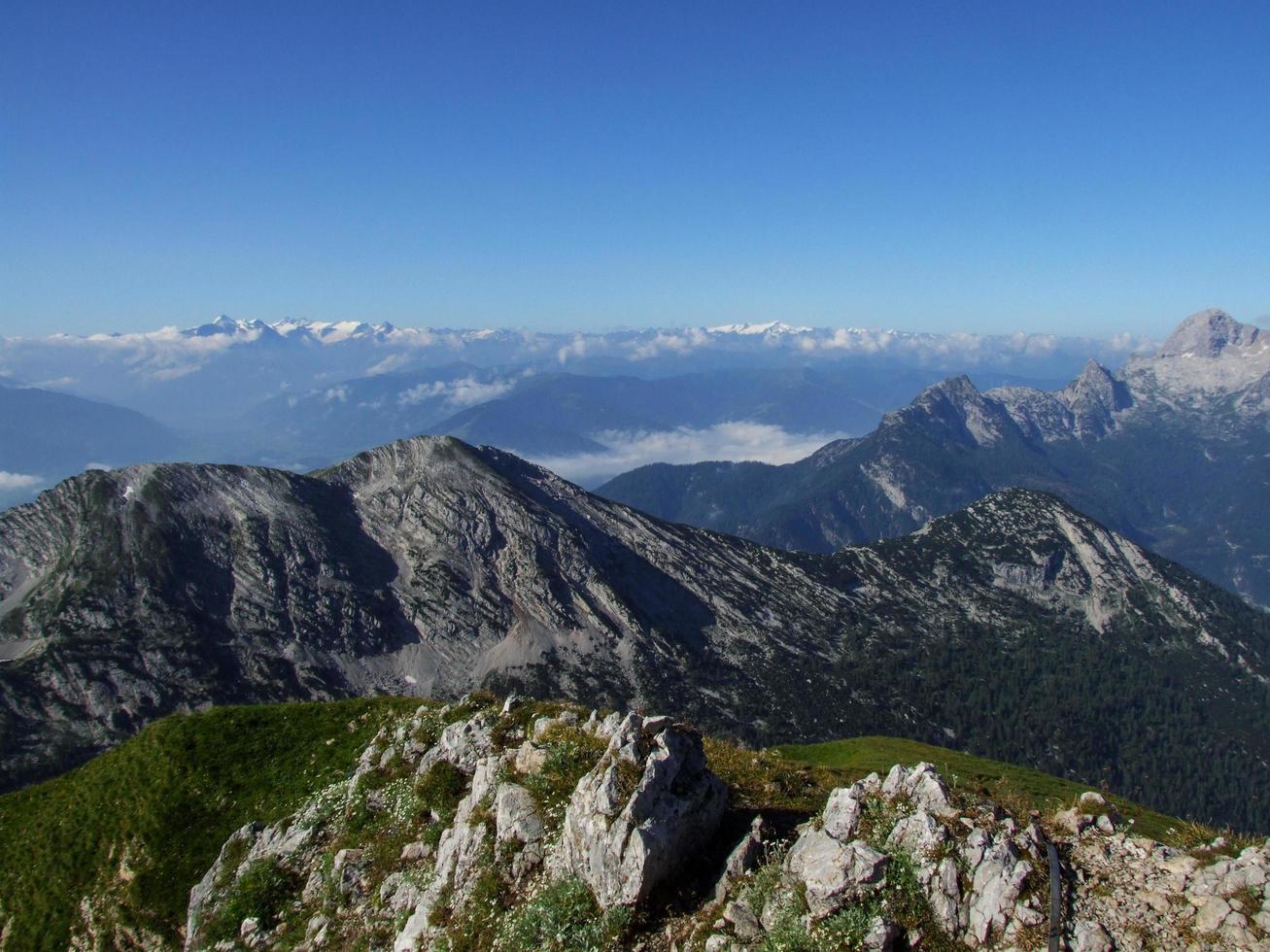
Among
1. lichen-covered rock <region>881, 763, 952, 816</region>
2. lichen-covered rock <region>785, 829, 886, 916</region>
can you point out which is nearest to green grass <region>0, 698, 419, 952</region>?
lichen-covered rock <region>785, 829, 886, 916</region>

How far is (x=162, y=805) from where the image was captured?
37.2 meters

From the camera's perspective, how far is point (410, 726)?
35031 millimetres

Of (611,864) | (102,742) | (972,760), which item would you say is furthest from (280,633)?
(611,864)

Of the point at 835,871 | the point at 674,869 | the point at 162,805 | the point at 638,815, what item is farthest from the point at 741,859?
the point at 162,805

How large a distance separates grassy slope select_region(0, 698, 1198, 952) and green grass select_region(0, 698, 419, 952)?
7 centimetres

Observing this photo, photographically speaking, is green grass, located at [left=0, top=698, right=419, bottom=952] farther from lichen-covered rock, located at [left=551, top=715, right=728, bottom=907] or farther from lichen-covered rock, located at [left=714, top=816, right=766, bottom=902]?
lichen-covered rock, located at [left=714, top=816, right=766, bottom=902]

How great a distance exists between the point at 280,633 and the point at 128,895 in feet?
522

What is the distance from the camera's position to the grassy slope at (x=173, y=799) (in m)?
32.2

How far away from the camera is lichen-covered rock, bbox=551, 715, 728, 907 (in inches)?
781

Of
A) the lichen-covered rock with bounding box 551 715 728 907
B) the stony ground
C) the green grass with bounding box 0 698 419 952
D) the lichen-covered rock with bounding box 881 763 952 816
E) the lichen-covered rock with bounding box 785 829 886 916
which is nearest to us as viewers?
the stony ground

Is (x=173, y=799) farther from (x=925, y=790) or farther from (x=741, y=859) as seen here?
(x=925, y=790)

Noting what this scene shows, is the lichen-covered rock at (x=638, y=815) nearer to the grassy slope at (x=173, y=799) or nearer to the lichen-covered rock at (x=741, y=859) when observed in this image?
the lichen-covered rock at (x=741, y=859)

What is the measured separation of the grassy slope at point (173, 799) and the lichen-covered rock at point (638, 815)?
492cm

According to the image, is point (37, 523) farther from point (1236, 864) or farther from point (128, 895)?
point (1236, 864)
